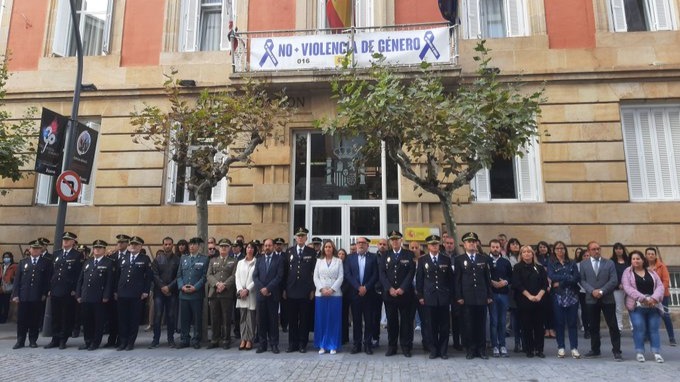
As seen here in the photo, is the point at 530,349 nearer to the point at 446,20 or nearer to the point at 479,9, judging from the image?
the point at 446,20

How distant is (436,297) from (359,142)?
6691 millimetres

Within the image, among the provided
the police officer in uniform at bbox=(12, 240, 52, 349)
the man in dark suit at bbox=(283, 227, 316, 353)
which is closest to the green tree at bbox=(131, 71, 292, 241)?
the man in dark suit at bbox=(283, 227, 316, 353)

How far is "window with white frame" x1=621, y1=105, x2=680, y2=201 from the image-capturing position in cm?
1273

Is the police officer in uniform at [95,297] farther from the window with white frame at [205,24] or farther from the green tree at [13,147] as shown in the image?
the window with white frame at [205,24]

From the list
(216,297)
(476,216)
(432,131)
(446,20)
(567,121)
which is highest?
(446,20)

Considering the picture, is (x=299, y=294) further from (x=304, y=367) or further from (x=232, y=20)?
(x=232, y=20)

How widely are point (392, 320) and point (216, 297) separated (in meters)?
3.49

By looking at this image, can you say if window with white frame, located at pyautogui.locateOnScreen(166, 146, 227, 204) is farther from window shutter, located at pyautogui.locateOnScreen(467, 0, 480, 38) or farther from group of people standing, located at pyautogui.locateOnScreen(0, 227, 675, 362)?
window shutter, located at pyautogui.locateOnScreen(467, 0, 480, 38)

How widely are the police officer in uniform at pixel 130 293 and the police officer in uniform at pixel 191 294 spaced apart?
711 mm

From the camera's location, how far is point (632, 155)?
13000mm

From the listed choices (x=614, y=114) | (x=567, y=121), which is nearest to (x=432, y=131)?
(x=567, y=121)

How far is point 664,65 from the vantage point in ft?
42.1

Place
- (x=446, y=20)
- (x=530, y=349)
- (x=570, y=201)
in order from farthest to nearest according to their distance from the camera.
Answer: (x=446, y=20) → (x=570, y=201) → (x=530, y=349)

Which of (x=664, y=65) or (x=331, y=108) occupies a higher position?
(x=664, y=65)
